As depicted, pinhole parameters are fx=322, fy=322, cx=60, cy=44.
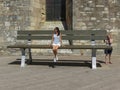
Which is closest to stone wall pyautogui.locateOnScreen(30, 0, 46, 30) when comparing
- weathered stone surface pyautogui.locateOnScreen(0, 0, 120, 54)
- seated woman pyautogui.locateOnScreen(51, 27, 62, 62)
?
weathered stone surface pyautogui.locateOnScreen(0, 0, 120, 54)

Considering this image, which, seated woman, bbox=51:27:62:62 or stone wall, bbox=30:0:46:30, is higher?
stone wall, bbox=30:0:46:30

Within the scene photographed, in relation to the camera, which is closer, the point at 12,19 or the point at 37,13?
the point at 12,19

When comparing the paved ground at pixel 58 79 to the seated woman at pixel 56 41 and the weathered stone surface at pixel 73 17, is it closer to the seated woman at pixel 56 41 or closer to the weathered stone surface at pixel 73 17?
the seated woman at pixel 56 41

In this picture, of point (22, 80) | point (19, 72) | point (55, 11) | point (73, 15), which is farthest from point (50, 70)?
point (55, 11)

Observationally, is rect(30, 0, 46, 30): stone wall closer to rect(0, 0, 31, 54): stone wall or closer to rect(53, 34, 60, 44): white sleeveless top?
rect(0, 0, 31, 54): stone wall

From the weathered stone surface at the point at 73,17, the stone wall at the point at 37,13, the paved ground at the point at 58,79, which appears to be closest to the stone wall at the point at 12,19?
the weathered stone surface at the point at 73,17

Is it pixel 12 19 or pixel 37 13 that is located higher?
pixel 37 13

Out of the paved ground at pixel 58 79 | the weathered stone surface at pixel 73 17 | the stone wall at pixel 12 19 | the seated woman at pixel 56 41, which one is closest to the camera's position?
the paved ground at pixel 58 79

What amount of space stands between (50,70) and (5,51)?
22.6 feet

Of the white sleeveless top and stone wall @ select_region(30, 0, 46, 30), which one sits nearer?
the white sleeveless top

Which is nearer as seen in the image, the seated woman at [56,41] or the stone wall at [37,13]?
the seated woman at [56,41]

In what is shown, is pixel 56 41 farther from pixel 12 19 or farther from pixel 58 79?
pixel 12 19

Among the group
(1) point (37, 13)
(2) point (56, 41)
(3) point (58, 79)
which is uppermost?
(1) point (37, 13)

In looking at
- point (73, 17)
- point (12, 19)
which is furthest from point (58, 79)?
point (12, 19)
